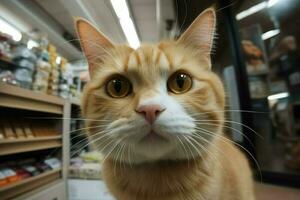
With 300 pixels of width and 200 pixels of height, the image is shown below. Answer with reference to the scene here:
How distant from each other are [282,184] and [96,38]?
0.77 meters

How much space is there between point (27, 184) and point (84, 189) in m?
0.25

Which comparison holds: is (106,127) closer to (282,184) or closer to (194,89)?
(194,89)

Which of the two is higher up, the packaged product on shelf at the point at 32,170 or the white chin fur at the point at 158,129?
the white chin fur at the point at 158,129

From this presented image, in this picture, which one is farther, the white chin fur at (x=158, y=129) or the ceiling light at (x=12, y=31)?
the ceiling light at (x=12, y=31)

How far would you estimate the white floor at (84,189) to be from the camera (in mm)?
1121

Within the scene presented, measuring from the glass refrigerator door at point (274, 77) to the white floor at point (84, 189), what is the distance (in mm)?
678

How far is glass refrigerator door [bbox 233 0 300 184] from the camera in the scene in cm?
76

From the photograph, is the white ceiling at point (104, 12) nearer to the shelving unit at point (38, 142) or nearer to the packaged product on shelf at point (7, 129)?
the shelving unit at point (38, 142)

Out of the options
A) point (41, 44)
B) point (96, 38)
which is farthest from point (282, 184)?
point (41, 44)

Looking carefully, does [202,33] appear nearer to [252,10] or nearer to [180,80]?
[180,80]

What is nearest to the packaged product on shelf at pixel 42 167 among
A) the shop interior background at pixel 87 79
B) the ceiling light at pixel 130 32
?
the shop interior background at pixel 87 79

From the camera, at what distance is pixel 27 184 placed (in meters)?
1.01

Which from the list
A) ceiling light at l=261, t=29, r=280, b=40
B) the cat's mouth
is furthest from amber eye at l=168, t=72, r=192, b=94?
ceiling light at l=261, t=29, r=280, b=40

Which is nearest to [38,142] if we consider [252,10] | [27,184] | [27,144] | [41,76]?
[27,144]
